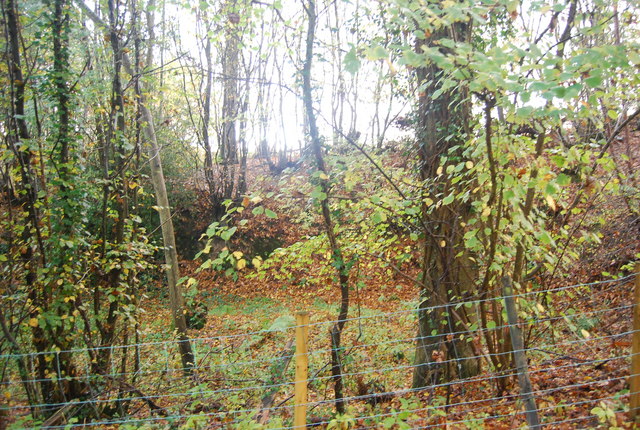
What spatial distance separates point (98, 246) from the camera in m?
5.16

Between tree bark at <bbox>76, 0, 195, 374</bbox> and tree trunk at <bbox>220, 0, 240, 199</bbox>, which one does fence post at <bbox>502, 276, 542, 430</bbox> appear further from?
tree trunk at <bbox>220, 0, 240, 199</bbox>

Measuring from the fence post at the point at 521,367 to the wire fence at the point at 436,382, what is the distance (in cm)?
10

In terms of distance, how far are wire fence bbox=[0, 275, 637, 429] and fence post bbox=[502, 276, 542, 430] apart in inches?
3.8

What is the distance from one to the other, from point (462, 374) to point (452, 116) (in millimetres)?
→ 2810

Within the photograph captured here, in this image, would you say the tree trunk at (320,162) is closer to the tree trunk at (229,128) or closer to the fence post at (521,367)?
the fence post at (521,367)

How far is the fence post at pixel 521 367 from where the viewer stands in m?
2.48

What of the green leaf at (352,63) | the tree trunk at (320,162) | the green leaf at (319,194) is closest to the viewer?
the green leaf at (352,63)

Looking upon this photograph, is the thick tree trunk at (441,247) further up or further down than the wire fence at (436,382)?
further up

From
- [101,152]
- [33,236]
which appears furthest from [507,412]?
[101,152]

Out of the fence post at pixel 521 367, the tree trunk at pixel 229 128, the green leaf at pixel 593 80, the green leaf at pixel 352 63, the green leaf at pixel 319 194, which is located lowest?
the fence post at pixel 521 367

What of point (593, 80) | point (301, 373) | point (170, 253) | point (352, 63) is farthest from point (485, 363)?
point (170, 253)

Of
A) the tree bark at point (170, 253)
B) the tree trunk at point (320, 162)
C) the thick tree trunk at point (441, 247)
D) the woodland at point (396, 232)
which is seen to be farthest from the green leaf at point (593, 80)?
the tree bark at point (170, 253)

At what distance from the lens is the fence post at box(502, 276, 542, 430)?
97.6 inches

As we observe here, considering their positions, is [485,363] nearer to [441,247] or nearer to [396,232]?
[441,247]
